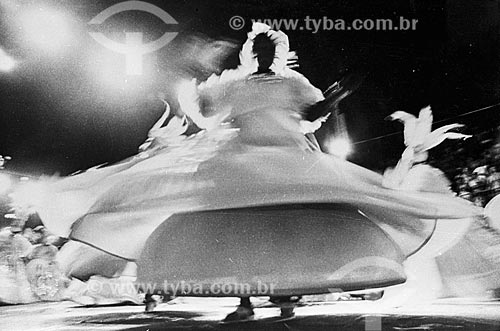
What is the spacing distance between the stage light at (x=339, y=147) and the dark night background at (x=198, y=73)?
2cm

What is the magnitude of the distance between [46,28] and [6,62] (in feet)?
0.43

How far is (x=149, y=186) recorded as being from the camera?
4.83 ft

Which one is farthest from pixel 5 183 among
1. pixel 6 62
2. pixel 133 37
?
pixel 133 37

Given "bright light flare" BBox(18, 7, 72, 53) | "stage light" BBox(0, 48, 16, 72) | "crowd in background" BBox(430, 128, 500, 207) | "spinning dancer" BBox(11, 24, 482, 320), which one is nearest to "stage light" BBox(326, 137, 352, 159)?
"spinning dancer" BBox(11, 24, 482, 320)

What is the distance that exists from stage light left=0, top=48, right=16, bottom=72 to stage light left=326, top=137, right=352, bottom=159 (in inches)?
32.1

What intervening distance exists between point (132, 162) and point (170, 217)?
0.55 ft

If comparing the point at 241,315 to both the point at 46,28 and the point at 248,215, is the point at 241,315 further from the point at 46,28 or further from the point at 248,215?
the point at 46,28

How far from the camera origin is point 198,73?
148cm

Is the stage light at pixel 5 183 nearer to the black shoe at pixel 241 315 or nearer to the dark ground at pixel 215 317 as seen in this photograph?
the dark ground at pixel 215 317

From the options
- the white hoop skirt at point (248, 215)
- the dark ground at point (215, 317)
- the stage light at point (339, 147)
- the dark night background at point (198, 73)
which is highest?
the dark night background at point (198, 73)

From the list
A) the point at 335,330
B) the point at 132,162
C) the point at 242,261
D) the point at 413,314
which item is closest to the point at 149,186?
the point at 132,162

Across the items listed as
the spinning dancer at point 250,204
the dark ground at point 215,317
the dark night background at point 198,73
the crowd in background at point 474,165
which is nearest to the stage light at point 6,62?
the dark night background at point 198,73

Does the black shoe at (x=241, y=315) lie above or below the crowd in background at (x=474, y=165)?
below

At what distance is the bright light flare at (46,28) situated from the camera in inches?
58.6
